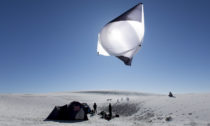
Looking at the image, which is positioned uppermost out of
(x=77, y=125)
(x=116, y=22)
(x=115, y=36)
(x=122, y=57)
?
(x=116, y=22)

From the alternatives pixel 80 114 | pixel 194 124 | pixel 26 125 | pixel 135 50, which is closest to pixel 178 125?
pixel 194 124

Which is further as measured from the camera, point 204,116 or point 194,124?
point 204,116

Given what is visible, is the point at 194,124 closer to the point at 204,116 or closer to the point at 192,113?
the point at 204,116

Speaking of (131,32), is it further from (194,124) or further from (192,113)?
(192,113)

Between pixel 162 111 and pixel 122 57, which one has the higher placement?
pixel 122 57

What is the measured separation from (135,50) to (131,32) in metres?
0.61

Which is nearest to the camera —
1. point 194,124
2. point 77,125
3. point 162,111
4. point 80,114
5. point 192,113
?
point 194,124

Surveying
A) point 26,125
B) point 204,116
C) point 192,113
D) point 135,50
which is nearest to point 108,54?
point 135,50

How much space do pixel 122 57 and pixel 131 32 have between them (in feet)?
2.85

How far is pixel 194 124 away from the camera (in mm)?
14664

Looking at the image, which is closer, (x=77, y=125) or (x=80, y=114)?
(x=77, y=125)

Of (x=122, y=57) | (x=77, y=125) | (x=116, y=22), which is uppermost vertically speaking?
(x=116, y=22)

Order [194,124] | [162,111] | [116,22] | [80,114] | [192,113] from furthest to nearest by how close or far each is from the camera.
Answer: [162,111], [80,114], [192,113], [194,124], [116,22]

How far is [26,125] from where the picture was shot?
15547 millimetres
